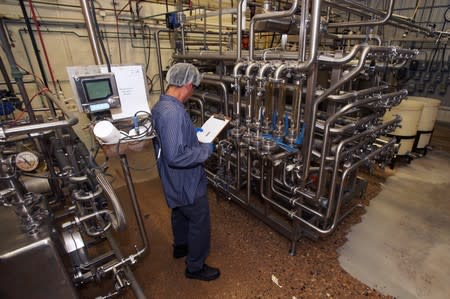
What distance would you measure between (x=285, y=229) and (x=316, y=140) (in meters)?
0.69

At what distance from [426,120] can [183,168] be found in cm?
322

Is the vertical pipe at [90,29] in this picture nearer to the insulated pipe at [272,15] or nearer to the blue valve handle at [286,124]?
the insulated pipe at [272,15]

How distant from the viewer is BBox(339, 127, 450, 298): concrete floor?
1531 millimetres

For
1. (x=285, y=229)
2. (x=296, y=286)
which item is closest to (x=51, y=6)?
(x=285, y=229)

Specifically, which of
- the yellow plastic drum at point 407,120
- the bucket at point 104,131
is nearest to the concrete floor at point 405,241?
the yellow plastic drum at point 407,120

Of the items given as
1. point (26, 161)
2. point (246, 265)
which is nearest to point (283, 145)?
point (246, 265)

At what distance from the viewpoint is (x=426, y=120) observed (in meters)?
2.94

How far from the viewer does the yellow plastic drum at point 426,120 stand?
284 centimetres

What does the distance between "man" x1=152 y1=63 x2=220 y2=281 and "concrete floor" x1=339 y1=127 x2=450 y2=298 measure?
1.04 m

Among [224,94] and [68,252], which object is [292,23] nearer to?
[224,94]

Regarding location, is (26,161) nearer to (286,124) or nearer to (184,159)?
(184,159)

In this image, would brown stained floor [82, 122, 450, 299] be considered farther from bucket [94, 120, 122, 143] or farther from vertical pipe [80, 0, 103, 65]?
vertical pipe [80, 0, 103, 65]

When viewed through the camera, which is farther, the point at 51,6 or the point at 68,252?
the point at 51,6

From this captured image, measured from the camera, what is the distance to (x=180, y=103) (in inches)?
49.8
